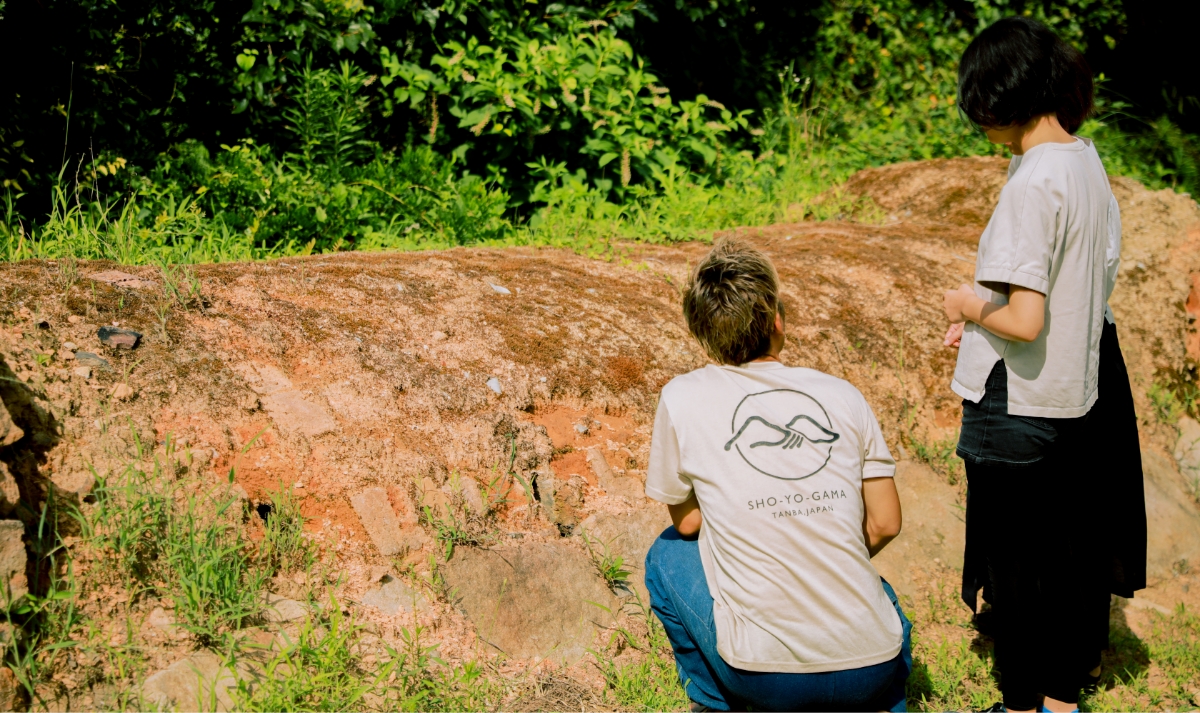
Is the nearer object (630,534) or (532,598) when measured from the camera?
(532,598)

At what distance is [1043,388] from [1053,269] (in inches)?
11.3

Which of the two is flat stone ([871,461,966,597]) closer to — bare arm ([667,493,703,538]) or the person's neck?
bare arm ([667,493,703,538])

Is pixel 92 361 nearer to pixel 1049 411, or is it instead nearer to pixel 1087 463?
pixel 1049 411

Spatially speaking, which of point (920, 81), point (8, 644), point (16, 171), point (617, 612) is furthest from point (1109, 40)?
point (8, 644)

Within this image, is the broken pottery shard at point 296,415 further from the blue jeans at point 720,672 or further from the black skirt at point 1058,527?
the black skirt at point 1058,527

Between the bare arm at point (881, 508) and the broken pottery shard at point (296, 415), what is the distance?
1536 millimetres

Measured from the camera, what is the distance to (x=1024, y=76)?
2164 mm

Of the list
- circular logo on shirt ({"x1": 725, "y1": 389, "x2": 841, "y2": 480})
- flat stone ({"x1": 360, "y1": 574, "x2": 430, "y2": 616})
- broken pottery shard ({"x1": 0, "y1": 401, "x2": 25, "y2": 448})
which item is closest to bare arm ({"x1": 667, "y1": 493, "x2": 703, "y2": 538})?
circular logo on shirt ({"x1": 725, "y1": 389, "x2": 841, "y2": 480})

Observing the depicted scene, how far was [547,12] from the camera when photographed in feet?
19.0

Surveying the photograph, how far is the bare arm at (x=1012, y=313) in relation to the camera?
212 centimetres

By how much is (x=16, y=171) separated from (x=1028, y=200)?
3906 millimetres

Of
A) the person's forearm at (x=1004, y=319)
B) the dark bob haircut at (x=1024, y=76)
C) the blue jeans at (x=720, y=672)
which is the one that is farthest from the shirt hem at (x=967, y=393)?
the dark bob haircut at (x=1024, y=76)

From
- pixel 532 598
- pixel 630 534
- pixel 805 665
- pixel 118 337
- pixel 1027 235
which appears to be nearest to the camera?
pixel 805 665

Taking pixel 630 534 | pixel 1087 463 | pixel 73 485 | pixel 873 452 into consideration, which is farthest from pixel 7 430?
pixel 1087 463
